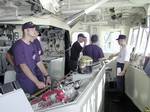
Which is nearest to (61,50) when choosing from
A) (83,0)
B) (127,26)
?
(83,0)

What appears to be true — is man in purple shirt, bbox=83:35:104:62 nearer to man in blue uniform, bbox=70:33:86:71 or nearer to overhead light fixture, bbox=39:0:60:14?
man in blue uniform, bbox=70:33:86:71

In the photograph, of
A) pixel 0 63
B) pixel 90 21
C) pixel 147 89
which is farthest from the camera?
pixel 90 21

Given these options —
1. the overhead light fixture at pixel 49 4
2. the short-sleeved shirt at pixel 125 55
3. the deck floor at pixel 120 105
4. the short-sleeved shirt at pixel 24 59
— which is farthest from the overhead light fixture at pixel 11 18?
the deck floor at pixel 120 105

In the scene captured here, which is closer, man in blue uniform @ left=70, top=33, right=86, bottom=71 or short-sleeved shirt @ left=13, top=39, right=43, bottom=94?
short-sleeved shirt @ left=13, top=39, right=43, bottom=94

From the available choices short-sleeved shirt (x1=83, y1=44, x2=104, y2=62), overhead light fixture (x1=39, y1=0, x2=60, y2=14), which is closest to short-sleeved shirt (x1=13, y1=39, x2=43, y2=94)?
overhead light fixture (x1=39, y1=0, x2=60, y2=14)

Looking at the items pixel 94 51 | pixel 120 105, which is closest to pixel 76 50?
pixel 94 51

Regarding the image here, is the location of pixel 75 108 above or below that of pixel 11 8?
below

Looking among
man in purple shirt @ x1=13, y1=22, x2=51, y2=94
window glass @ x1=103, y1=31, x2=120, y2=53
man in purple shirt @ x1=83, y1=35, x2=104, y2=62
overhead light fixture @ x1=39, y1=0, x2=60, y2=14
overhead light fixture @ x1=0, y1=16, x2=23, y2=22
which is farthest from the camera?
window glass @ x1=103, y1=31, x2=120, y2=53

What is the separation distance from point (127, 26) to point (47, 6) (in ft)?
23.9

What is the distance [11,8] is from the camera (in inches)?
152

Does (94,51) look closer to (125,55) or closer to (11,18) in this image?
(125,55)

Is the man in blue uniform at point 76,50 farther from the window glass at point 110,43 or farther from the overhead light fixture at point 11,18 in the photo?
the window glass at point 110,43

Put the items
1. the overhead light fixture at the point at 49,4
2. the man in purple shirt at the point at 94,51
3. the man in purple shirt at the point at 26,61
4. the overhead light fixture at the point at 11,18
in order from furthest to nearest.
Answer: the man in purple shirt at the point at 94,51 < the overhead light fixture at the point at 11,18 < the overhead light fixture at the point at 49,4 < the man in purple shirt at the point at 26,61

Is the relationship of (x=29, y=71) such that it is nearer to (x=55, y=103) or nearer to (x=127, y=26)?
(x=55, y=103)
